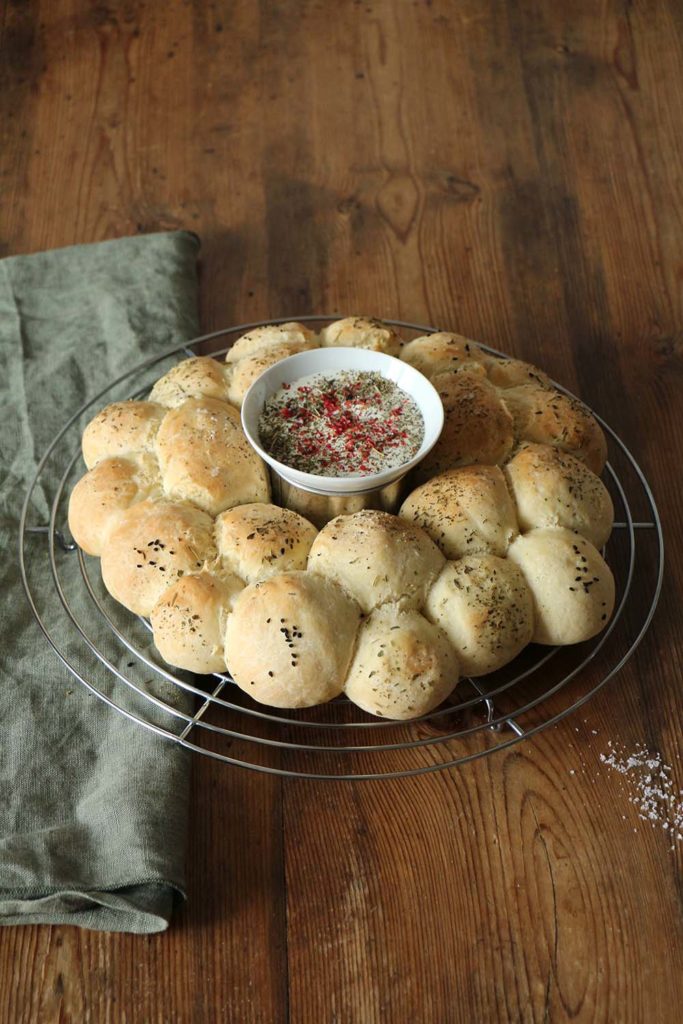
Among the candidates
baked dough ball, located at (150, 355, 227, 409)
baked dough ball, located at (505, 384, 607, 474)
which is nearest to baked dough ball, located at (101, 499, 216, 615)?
baked dough ball, located at (150, 355, 227, 409)

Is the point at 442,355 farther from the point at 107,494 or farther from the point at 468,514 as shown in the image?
the point at 107,494

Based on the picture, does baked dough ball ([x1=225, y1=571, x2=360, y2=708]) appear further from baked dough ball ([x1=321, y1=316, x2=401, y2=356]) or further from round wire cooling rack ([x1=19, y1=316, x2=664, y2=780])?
baked dough ball ([x1=321, y1=316, x2=401, y2=356])

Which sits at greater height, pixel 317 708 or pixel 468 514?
pixel 468 514

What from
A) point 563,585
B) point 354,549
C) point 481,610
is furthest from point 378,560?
point 563,585

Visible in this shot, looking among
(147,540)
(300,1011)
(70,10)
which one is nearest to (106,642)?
(147,540)

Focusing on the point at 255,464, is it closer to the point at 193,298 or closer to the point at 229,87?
the point at 193,298

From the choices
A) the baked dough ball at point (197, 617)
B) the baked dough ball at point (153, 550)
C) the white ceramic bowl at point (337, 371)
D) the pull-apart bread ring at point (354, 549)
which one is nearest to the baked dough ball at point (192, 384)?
the pull-apart bread ring at point (354, 549)

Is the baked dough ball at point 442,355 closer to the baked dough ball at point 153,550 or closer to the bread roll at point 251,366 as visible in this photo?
the bread roll at point 251,366
